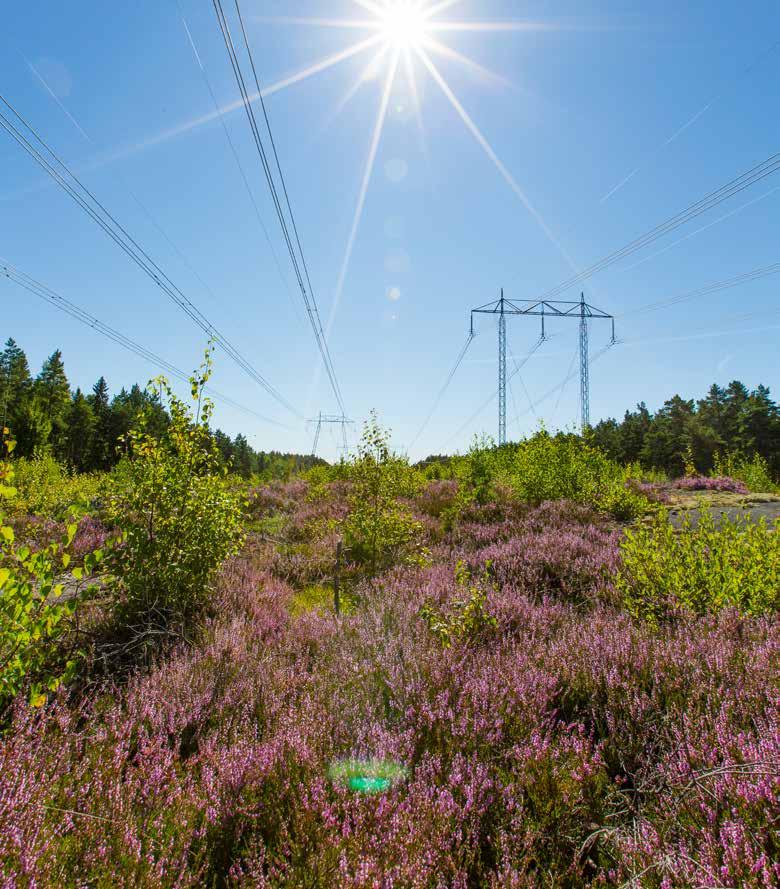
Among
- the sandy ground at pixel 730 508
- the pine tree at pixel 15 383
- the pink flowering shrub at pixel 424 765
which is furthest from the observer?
the pine tree at pixel 15 383

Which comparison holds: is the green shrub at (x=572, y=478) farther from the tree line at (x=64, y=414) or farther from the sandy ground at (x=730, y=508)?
the tree line at (x=64, y=414)

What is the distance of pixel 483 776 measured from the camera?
1915 mm

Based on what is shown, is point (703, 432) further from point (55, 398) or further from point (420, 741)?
point (55, 398)

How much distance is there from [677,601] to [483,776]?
106 inches

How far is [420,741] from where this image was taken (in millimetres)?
2291

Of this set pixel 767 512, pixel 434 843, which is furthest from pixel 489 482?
pixel 434 843

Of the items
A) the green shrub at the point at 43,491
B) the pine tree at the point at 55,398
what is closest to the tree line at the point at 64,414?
the pine tree at the point at 55,398

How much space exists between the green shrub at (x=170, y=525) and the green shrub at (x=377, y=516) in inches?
120

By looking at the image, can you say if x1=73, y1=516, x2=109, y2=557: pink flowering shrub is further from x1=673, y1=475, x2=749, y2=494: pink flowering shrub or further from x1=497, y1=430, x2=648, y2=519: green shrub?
x1=673, y1=475, x2=749, y2=494: pink flowering shrub

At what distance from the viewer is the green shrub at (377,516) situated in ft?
24.0

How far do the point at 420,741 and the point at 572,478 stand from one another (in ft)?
28.0

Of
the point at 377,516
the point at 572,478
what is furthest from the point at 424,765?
the point at 572,478

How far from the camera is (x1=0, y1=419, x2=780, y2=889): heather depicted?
5.08ft

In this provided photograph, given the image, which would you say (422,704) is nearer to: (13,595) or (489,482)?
(13,595)
